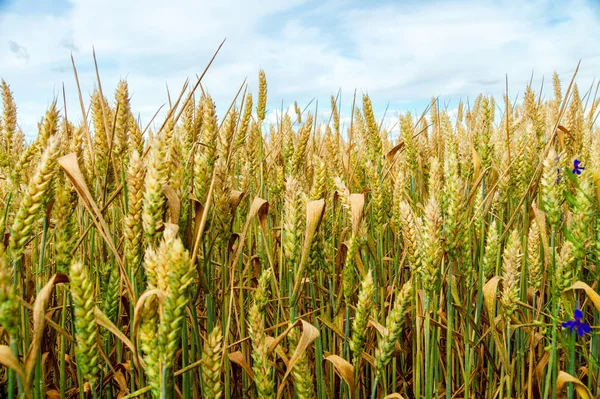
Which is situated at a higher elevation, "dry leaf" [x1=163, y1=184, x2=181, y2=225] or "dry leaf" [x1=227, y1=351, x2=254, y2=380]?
"dry leaf" [x1=163, y1=184, x2=181, y2=225]

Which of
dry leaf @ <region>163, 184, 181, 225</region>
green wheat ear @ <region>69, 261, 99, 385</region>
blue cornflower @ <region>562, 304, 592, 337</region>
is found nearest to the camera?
green wheat ear @ <region>69, 261, 99, 385</region>

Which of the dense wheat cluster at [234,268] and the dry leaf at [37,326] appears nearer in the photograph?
the dry leaf at [37,326]

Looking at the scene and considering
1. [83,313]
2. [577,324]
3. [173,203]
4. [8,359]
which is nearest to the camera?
[8,359]

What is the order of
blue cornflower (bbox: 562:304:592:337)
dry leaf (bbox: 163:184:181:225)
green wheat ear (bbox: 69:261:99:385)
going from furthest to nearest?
blue cornflower (bbox: 562:304:592:337), dry leaf (bbox: 163:184:181:225), green wheat ear (bbox: 69:261:99:385)

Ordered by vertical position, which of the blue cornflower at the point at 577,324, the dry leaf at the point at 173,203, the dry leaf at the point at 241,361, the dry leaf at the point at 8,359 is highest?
the dry leaf at the point at 173,203

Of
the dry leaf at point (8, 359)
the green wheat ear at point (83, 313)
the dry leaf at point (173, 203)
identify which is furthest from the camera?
the dry leaf at point (173, 203)

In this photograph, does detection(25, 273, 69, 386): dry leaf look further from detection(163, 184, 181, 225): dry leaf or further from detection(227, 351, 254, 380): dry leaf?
detection(227, 351, 254, 380): dry leaf

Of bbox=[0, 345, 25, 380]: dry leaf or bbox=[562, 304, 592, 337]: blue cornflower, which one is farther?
bbox=[562, 304, 592, 337]: blue cornflower

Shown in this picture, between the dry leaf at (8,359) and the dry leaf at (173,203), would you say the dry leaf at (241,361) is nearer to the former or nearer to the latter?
the dry leaf at (173,203)

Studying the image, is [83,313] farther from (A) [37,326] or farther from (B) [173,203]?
(B) [173,203]

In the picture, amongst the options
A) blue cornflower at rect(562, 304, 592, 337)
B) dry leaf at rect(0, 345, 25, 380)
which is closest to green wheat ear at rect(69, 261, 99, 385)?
dry leaf at rect(0, 345, 25, 380)

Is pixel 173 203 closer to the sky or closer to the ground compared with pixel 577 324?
closer to the sky

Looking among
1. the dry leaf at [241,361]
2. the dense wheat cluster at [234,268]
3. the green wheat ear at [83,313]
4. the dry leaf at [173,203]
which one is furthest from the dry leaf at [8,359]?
the dry leaf at [241,361]

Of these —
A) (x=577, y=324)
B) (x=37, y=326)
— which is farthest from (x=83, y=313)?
(x=577, y=324)
